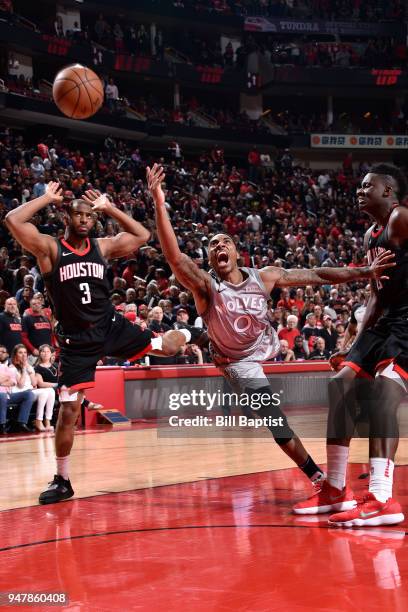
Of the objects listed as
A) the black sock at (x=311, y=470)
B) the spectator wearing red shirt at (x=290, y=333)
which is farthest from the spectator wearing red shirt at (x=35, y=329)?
the black sock at (x=311, y=470)

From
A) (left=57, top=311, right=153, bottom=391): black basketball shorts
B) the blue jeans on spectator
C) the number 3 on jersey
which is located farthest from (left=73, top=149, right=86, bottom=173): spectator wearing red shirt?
the number 3 on jersey

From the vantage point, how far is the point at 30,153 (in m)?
20.9

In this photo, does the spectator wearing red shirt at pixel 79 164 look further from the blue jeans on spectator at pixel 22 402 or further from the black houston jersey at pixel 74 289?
the black houston jersey at pixel 74 289

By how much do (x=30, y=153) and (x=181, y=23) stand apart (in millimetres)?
16417

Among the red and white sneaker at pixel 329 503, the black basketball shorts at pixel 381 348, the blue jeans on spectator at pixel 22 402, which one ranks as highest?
the black basketball shorts at pixel 381 348

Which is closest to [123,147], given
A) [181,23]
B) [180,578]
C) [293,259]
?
[293,259]

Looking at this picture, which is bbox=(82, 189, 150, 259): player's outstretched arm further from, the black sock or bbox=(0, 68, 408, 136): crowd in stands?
bbox=(0, 68, 408, 136): crowd in stands

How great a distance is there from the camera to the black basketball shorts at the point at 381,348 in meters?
4.97

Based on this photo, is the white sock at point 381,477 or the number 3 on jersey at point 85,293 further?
the number 3 on jersey at point 85,293

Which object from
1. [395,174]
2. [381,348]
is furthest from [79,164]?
[381,348]

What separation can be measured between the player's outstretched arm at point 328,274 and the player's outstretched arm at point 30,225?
65.2 inches

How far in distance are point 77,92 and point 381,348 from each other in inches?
203

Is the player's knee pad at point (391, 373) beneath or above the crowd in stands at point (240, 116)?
beneath

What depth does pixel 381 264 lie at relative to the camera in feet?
16.4
